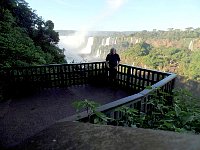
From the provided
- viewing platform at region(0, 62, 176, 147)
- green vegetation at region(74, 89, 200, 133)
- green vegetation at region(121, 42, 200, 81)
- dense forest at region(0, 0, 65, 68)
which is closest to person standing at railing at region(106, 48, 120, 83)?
viewing platform at region(0, 62, 176, 147)

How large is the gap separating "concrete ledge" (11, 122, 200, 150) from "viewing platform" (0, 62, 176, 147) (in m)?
4.21

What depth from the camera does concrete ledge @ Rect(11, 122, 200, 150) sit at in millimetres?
1132

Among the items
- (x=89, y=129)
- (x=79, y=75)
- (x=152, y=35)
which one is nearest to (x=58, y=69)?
(x=79, y=75)

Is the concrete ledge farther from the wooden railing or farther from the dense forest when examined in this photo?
the dense forest

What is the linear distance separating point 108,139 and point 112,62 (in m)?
9.10

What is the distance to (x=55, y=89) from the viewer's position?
10.3 m

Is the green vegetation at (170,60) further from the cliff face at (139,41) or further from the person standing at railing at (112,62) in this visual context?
the person standing at railing at (112,62)

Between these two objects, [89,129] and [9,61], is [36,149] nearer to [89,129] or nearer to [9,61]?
[89,129]

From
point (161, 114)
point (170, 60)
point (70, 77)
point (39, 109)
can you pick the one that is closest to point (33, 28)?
point (70, 77)

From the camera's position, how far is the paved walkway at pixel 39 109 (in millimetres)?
6109

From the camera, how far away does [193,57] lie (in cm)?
12600

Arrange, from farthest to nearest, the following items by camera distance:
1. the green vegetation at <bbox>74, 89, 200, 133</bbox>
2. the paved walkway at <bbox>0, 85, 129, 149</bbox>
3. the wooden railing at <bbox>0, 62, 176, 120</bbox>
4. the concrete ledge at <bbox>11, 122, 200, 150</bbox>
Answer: the wooden railing at <bbox>0, 62, 176, 120</bbox> < the paved walkway at <bbox>0, 85, 129, 149</bbox> < the green vegetation at <bbox>74, 89, 200, 133</bbox> < the concrete ledge at <bbox>11, 122, 200, 150</bbox>

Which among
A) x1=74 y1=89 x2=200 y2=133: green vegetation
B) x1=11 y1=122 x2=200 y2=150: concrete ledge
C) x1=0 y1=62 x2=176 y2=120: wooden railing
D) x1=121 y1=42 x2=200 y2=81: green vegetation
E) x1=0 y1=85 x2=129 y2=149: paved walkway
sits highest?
x1=11 y1=122 x2=200 y2=150: concrete ledge

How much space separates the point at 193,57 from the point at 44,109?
128049 mm
